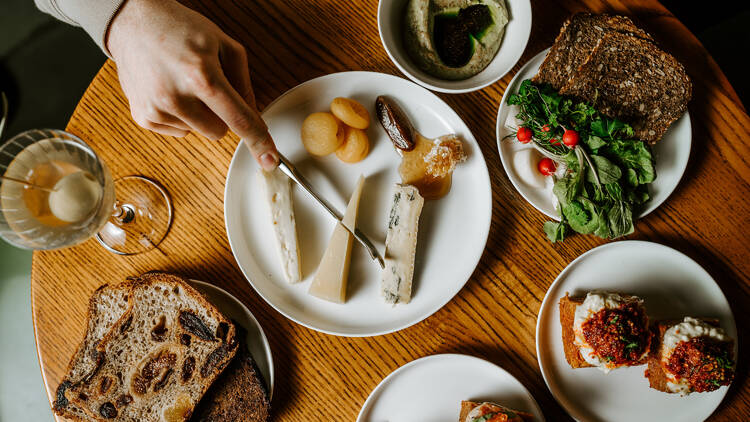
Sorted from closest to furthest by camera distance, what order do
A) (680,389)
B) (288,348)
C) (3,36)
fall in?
(680,389)
(288,348)
(3,36)

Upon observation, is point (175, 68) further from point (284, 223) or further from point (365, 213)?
point (365, 213)

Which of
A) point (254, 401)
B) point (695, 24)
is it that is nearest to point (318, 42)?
point (254, 401)

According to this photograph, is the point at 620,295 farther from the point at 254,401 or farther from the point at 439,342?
the point at 254,401

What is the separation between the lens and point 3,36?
2090mm

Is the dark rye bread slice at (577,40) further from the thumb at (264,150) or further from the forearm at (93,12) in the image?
the forearm at (93,12)

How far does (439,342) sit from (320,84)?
2.72 feet

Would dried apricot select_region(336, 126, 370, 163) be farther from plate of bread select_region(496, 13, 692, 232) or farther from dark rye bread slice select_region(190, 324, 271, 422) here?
dark rye bread slice select_region(190, 324, 271, 422)

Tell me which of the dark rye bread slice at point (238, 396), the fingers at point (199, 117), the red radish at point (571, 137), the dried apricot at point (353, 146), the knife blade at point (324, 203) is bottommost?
the dark rye bread slice at point (238, 396)

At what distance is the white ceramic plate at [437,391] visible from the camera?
4.20ft

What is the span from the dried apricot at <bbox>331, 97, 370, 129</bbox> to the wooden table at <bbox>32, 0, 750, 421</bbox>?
0.13 m

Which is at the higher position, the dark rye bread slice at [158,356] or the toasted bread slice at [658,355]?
the toasted bread slice at [658,355]

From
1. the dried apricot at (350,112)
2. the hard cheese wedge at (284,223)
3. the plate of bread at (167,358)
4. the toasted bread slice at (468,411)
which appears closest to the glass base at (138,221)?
the plate of bread at (167,358)

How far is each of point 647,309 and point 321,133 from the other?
108cm

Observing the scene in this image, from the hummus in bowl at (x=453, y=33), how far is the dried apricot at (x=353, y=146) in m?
0.26
